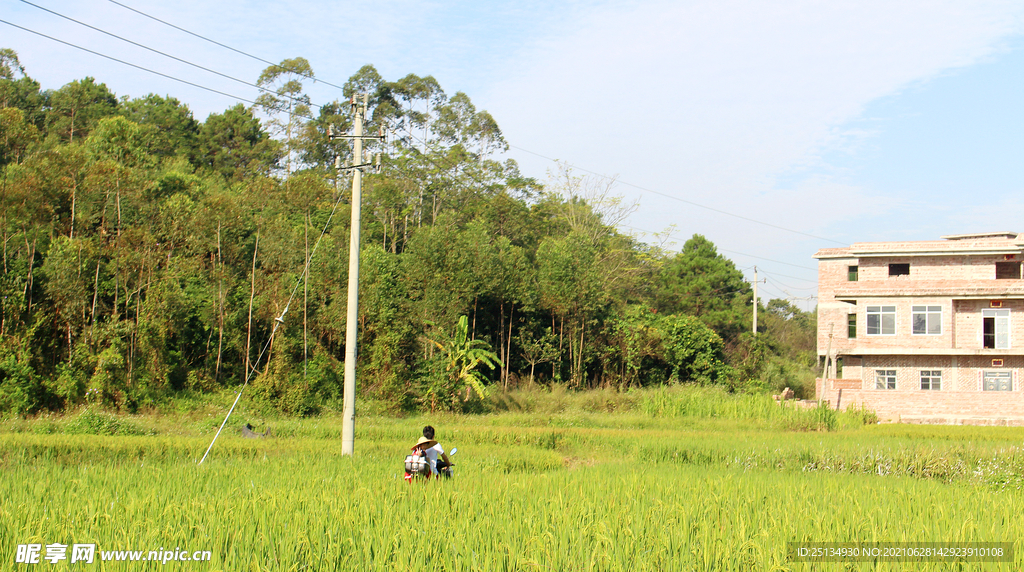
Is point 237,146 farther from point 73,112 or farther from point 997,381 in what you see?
point 997,381

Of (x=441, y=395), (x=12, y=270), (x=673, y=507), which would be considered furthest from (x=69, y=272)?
(x=673, y=507)

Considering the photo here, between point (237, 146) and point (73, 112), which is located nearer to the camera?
point (73, 112)

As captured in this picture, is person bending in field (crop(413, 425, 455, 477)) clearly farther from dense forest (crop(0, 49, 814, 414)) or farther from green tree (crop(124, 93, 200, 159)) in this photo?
green tree (crop(124, 93, 200, 159))

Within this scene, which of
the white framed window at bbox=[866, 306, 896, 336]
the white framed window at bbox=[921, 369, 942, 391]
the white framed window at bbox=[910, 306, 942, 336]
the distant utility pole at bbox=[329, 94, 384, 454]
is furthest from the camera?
the white framed window at bbox=[866, 306, 896, 336]

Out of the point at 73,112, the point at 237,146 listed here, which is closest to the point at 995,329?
the point at 237,146

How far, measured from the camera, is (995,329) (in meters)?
29.2

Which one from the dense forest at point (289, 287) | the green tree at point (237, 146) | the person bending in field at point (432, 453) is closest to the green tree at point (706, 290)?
the dense forest at point (289, 287)

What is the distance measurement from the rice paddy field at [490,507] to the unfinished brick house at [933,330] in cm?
1484

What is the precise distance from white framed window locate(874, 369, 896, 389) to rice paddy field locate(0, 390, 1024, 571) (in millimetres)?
16516

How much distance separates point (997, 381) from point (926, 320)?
12.6 ft

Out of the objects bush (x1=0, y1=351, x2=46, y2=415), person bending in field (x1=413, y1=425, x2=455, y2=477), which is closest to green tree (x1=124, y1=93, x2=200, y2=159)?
bush (x1=0, y1=351, x2=46, y2=415)

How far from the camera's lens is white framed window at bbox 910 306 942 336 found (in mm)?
29578

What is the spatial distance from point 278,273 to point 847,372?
25.6 m

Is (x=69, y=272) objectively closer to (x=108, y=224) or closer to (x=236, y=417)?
(x=108, y=224)
